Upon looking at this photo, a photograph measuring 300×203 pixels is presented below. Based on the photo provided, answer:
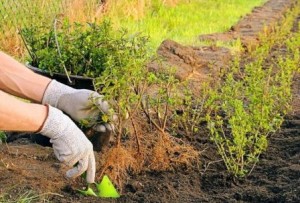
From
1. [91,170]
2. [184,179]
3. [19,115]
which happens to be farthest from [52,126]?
[184,179]

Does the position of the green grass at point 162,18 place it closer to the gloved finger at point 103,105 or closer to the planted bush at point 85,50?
the planted bush at point 85,50

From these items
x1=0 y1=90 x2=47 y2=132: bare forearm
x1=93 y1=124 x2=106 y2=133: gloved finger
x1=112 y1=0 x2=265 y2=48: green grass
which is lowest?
x1=112 y1=0 x2=265 y2=48: green grass

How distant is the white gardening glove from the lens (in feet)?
9.08

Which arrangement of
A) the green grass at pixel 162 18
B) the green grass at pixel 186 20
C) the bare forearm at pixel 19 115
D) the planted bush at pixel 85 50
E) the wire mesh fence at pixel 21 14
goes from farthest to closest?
the green grass at pixel 186 20, the green grass at pixel 162 18, the wire mesh fence at pixel 21 14, the planted bush at pixel 85 50, the bare forearm at pixel 19 115

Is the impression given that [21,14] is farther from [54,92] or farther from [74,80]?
[54,92]

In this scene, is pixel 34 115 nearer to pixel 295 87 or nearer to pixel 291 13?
pixel 295 87

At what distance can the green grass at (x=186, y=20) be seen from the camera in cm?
786

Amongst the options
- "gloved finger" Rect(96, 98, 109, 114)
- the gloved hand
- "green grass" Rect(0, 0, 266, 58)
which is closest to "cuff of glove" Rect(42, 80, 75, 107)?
the gloved hand

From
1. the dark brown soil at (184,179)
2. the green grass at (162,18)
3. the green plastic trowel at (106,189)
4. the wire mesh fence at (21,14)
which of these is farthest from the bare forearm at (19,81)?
the wire mesh fence at (21,14)

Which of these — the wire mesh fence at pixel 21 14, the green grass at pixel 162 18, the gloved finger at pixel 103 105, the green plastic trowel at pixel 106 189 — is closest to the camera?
the green plastic trowel at pixel 106 189

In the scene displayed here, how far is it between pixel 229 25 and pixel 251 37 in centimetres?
129

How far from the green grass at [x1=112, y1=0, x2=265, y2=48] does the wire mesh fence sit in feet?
2.58

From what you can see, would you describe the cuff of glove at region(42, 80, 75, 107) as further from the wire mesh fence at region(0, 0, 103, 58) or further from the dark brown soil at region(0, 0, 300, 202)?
the wire mesh fence at region(0, 0, 103, 58)

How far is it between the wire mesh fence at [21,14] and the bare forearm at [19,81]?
7.84ft
